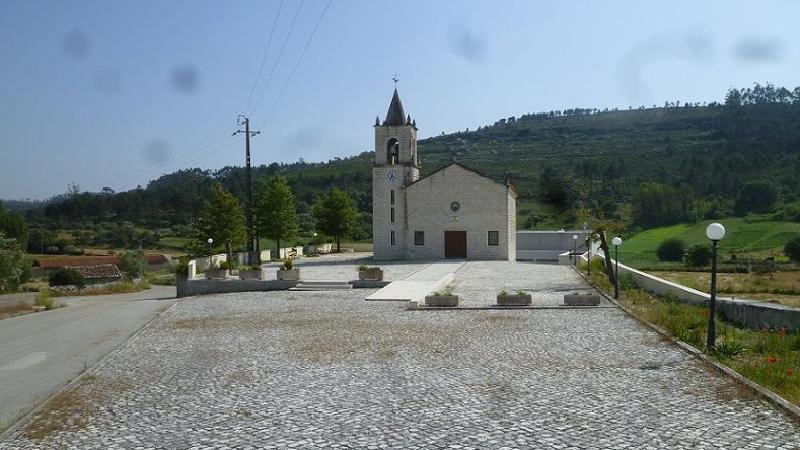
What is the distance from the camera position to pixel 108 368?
12.3 meters

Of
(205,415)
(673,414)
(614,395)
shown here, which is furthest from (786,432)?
(205,415)

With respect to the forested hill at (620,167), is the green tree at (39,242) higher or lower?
lower

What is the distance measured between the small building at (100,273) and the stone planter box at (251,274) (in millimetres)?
30183

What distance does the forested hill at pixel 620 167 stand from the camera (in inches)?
3039

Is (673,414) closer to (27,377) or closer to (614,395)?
(614,395)

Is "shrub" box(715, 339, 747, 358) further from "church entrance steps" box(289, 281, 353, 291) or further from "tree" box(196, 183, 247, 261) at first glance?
"tree" box(196, 183, 247, 261)

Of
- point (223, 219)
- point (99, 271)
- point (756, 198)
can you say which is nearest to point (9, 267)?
point (223, 219)

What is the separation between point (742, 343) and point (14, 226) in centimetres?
6989

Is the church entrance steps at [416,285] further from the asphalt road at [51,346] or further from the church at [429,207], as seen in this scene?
the church at [429,207]

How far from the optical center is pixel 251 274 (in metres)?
27.0

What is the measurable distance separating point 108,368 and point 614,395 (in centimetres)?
853

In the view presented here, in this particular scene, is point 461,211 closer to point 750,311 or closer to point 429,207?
point 429,207

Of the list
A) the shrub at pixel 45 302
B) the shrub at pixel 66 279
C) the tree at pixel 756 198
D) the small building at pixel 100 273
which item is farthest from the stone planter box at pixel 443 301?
the tree at pixel 756 198

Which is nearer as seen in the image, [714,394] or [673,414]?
[673,414]
